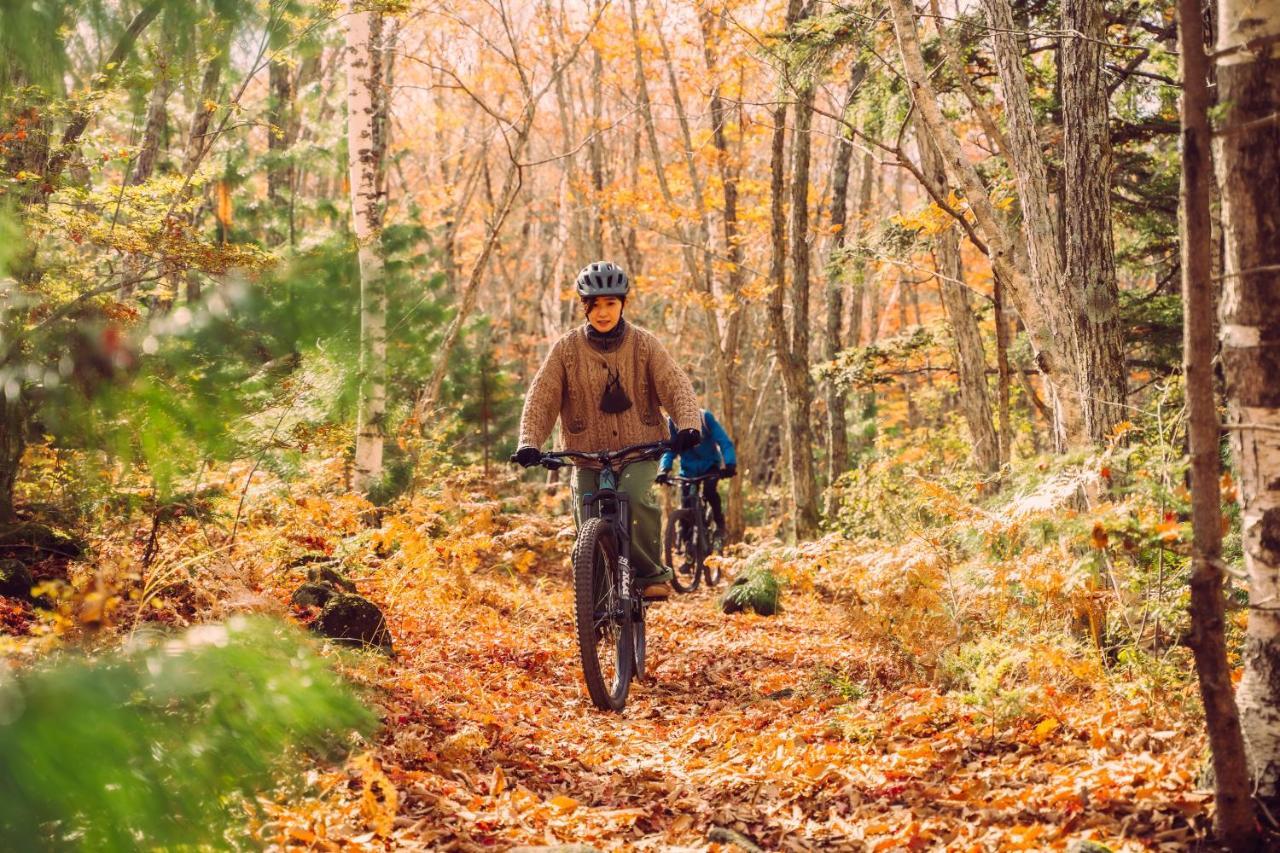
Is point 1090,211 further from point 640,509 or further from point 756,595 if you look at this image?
point 756,595

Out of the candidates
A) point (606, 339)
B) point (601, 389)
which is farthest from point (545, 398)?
point (606, 339)

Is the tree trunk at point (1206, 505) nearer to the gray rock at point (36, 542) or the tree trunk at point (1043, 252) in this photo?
the tree trunk at point (1043, 252)

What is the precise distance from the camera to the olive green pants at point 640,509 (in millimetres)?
5914

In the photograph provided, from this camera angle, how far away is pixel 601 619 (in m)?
5.59

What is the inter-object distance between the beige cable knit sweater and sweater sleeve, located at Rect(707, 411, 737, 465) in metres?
3.33

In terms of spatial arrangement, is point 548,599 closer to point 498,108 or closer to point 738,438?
point 738,438

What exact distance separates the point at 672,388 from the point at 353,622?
237 cm

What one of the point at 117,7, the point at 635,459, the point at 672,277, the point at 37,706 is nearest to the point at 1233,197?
the point at 117,7

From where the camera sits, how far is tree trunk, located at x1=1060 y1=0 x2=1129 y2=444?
243 inches

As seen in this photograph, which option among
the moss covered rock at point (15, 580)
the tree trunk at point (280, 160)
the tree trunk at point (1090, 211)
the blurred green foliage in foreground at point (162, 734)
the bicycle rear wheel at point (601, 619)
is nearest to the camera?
the blurred green foliage in foreground at point (162, 734)

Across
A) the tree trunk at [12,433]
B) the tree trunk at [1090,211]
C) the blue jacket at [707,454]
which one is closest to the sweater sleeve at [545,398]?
the tree trunk at [1090,211]

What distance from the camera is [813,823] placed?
3.63 metres

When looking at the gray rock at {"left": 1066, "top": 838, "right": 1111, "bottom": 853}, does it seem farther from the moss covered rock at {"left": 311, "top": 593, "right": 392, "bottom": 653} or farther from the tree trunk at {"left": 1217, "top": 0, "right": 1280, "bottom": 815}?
the moss covered rock at {"left": 311, "top": 593, "right": 392, "bottom": 653}

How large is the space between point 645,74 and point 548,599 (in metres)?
12.3
